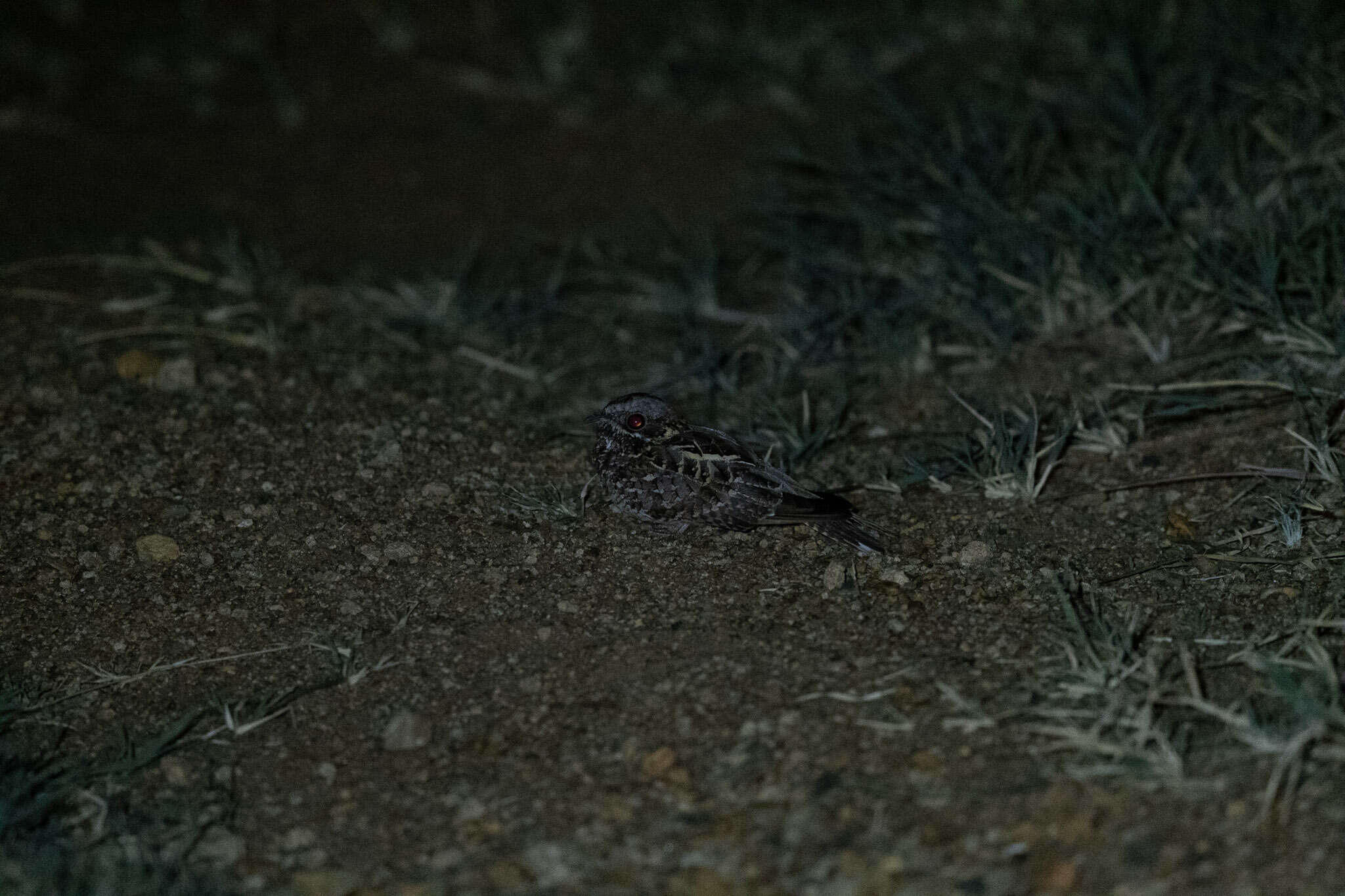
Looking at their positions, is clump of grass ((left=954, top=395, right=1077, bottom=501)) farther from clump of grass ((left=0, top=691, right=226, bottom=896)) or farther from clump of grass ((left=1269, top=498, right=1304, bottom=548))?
clump of grass ((left=0, top=691, right=226, bottom=896))

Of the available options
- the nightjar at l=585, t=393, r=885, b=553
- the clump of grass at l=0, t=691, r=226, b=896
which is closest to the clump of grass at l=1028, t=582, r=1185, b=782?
the nightjar at l=585, t=393, r=885, b=553

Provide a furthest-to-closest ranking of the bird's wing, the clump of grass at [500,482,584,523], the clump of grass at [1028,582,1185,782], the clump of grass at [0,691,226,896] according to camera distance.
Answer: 1. the clump of grass at [500,482,584,523]
2. the bird's wing
3. the clump of grass at [1028,582,1185,782]
4. the clump of grass at [0,691,226,896]

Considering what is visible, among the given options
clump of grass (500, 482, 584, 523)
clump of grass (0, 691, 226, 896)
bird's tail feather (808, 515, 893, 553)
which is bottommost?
clump of grass (0, 691, 226, 896)

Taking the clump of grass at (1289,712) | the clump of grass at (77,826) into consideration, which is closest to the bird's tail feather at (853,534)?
the clump of grass at (1289,712)

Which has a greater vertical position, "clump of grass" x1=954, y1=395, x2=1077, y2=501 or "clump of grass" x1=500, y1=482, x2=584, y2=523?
"clump of grass" x1=954, y1=395, x2=1077, y2=501

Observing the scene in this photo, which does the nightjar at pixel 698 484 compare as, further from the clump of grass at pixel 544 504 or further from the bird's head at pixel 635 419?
the clump of grass at pixel 544 504

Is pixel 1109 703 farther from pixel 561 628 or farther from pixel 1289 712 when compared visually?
pixel 561 628
